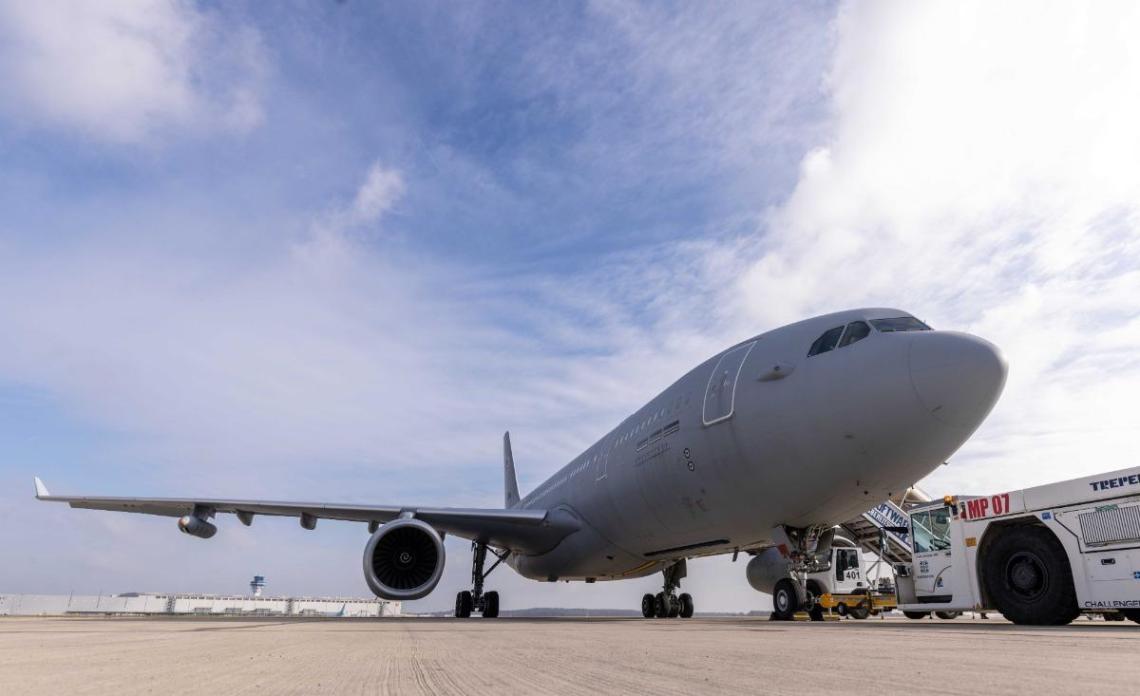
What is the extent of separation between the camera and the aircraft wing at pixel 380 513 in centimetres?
1730

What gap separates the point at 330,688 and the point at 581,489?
51.6 ft

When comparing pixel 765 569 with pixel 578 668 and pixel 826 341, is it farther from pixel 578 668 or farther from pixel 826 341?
pixel 578 668

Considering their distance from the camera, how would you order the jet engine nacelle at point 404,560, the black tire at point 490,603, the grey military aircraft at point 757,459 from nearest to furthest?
1. the grey military aircraft at point 757,459
2. the jet engine nacelle at point 404,560
3. the black tire at point 490,603

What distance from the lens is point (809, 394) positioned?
1035 cm

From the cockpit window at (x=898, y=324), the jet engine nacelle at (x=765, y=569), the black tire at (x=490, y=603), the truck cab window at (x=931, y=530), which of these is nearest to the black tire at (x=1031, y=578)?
the truck cab window at (x=931, y=530)

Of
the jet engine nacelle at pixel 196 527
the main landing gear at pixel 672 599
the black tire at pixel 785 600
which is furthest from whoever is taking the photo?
the main landing gear at pixel 672 599

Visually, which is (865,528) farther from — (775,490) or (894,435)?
(894,435)

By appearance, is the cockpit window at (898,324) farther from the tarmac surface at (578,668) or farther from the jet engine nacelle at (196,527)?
the jet engine nacelle at (196,527)

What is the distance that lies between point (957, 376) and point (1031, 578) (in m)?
3.62

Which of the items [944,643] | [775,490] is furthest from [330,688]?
[775,490]

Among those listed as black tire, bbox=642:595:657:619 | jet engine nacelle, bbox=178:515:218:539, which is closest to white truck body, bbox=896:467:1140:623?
black tire, bbox=642:595:657:619

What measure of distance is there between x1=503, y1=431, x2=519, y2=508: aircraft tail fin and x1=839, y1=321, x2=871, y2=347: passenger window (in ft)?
83.4

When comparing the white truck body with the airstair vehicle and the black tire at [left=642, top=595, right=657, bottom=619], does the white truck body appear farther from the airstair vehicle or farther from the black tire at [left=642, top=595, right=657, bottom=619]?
the black tire at [left=642, top=595, right=657, bottom=619]

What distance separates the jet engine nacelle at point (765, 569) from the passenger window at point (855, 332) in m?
6.89
